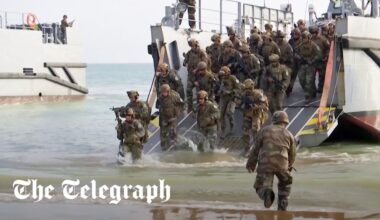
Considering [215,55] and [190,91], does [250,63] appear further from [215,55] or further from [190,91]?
[190,91]

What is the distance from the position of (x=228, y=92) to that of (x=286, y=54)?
5.19ft

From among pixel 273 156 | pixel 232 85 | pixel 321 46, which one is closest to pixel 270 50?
pixel 321 46

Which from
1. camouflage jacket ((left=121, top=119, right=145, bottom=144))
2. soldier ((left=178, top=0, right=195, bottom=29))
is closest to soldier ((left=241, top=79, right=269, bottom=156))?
camouflage jacket ((left=121, top=119, right=145, bottom=144))

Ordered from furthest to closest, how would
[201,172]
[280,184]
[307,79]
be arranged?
[307,79] → [201,172] → [280,184]

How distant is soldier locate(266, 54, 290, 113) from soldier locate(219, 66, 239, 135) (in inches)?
24.7

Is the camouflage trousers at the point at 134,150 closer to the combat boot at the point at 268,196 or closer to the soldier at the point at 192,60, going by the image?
the soldier at the point at 192,60

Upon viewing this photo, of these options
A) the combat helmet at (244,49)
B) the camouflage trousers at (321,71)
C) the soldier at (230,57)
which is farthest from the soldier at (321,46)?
the soldier at (230,57)

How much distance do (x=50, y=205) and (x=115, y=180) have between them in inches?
82.8

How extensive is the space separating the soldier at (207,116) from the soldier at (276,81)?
3.72 ft

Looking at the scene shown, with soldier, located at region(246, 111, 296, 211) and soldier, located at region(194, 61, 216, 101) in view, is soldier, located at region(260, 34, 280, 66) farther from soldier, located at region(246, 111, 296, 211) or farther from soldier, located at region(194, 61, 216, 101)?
soldier, located at region(246, 111, 296, 211)

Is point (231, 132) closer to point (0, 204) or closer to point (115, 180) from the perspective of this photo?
point (115, 180)

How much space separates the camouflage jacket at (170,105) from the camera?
37.3ft

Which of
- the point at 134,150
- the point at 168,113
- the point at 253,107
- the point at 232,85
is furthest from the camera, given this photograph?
the point at 232,85

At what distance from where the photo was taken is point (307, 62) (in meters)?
12.6
